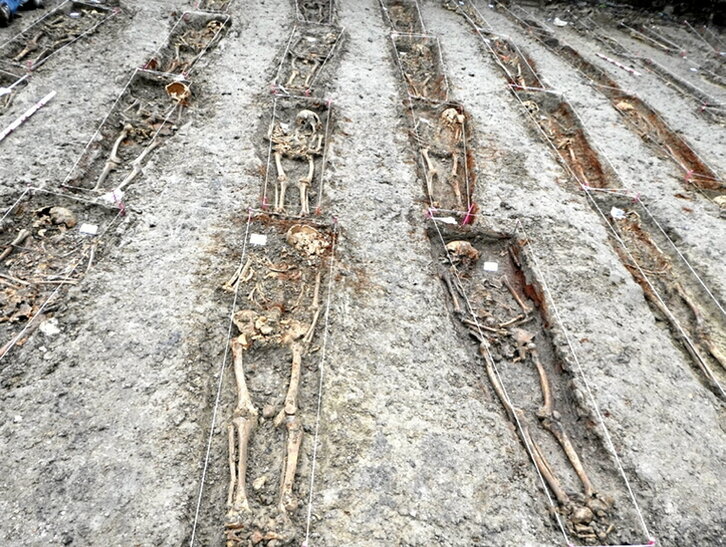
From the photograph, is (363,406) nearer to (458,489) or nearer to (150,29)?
(458,489)

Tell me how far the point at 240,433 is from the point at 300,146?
460 cm

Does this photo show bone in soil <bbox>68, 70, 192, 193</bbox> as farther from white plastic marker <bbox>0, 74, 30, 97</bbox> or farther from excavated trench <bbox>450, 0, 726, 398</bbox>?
excavated trench <bbox>450, 0, 726, 398</bbox>

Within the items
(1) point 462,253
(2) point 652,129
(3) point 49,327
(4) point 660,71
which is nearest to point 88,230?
(3) point 49,327

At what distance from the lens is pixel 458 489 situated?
327 cm

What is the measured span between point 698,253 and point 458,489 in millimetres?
4892

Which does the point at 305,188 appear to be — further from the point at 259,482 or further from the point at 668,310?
the point at 668,310

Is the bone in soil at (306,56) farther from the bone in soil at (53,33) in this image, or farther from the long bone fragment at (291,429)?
the long bone fragment at (291,429)

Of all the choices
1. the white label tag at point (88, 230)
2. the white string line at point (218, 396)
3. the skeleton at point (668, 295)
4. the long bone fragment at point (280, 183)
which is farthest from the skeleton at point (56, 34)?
the skeleton at point (668, 295)

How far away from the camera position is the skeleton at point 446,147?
253 inches

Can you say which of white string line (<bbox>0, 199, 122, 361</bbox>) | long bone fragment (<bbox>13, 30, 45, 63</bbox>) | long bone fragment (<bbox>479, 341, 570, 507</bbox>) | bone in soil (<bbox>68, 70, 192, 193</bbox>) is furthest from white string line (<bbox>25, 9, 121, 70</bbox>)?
long bone fragment (<bbox>479, 341, 570, 507</bbox>)

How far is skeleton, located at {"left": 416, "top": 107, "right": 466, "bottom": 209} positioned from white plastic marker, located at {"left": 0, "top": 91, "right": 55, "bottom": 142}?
550 cm

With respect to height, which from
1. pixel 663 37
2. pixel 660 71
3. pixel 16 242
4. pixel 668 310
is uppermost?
pixel 663 37

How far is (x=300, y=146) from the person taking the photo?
6691 mm

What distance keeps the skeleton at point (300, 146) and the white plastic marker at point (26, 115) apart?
125 inches
